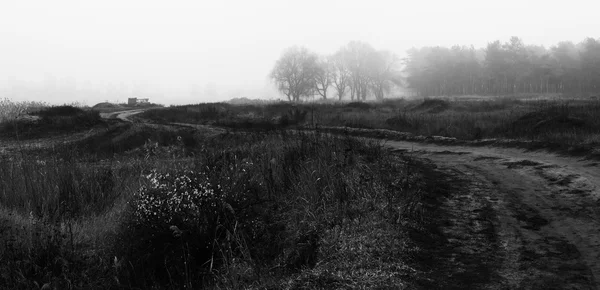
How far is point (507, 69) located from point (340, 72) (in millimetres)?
28624

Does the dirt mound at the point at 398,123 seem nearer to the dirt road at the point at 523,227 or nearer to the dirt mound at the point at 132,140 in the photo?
the dirt mound at the point at 132,140

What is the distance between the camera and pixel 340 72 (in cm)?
8062

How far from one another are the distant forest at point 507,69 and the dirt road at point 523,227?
64740mm

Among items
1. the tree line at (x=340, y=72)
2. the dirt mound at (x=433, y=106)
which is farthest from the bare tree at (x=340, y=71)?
the dirt mound at (x=433, y=106)

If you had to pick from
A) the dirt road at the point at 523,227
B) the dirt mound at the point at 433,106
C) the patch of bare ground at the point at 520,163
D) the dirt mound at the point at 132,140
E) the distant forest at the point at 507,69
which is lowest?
the dirt road at the point at 523,227

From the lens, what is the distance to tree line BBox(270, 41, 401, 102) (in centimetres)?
7788

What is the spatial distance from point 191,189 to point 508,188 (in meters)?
5.24

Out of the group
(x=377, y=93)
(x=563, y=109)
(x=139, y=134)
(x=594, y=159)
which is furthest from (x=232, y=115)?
(x=377, y=93)

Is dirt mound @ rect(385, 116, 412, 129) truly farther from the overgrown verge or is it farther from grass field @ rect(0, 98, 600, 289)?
the overgrown verge

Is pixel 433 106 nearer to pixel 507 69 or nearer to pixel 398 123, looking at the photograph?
pixel 398 123

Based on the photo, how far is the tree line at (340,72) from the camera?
77.9 m

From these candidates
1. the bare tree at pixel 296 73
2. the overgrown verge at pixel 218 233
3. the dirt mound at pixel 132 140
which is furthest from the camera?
the bare tree at pixel 296 73

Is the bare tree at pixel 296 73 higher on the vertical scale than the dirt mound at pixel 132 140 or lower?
higher

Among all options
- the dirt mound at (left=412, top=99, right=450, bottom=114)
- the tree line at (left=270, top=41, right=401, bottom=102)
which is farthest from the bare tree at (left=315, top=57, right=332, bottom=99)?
the dirt mound at (left=412, top=99, right=450, bottom=114)
